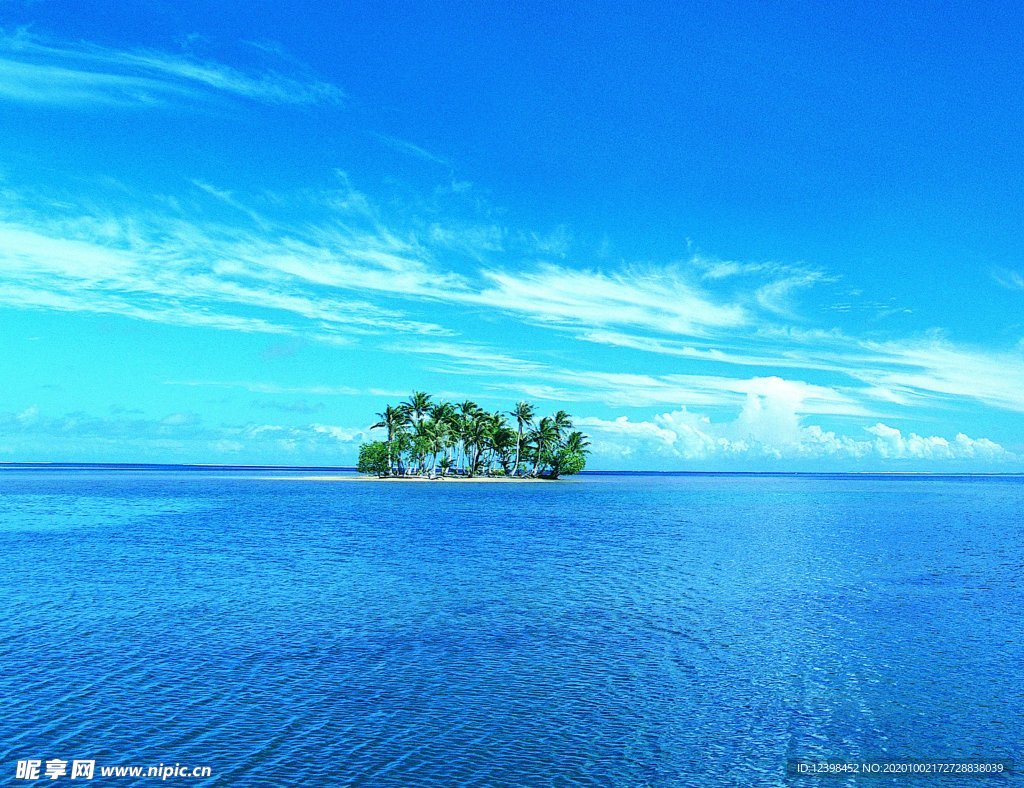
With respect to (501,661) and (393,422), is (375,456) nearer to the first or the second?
(393,422)

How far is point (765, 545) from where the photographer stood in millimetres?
69062

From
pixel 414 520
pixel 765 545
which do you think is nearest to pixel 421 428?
pixel 414 520

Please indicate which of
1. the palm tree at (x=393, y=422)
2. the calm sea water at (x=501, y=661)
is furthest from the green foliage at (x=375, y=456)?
the calm sea water at (x=501, y=661)

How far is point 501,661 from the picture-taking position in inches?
1118

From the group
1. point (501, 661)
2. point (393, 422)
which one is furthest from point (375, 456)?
point (501, 661)

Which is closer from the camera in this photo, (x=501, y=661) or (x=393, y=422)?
(x=501, y=661)

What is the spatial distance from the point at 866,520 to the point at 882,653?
78.9 meters

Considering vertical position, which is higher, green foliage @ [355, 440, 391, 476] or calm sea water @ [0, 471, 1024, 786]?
green foliage @ [355, 440, 391, 476]

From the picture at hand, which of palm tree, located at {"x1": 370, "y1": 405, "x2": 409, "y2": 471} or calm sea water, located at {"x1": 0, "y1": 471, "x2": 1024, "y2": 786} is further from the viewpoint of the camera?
palm tree, located at {"x1": 370, "y1": 405, "x2": 409, "y2": 471}

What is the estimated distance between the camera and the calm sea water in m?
20.3

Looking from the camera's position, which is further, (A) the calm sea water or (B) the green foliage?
(B) the green foliage

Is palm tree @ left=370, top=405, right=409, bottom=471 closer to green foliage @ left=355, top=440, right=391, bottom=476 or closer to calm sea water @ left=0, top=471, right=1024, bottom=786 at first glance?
green foliage @ left=355, top=440, right=391, bottom=476

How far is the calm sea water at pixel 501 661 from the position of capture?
66.5 feet

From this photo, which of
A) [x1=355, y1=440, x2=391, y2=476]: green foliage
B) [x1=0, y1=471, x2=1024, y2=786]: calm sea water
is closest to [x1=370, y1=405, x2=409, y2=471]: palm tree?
[x1=355, y1=440, x2=391, y2=476]: green foliage
